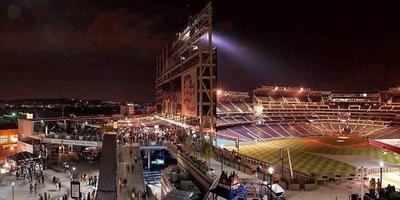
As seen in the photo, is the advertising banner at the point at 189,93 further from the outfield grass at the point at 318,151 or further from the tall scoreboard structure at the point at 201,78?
the outfield grass at the point at 318,151

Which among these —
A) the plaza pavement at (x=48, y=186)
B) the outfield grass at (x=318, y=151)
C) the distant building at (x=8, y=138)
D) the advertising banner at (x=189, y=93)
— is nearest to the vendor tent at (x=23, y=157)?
the plaza pavement at (x=48, y=186)

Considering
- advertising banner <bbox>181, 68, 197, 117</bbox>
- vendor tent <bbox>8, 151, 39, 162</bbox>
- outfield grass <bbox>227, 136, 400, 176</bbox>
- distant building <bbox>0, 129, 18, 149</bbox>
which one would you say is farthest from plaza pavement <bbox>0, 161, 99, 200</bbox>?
distant building <bbox>0, 129, 18, 149</bbox>

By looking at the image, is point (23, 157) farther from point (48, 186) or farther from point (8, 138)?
point (8, 138)

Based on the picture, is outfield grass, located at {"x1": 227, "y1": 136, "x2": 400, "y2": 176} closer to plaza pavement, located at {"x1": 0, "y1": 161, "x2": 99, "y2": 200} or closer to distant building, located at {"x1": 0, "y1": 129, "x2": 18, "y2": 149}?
plaza pavement, located at {"x1": 0, "y1": 161, "x2": 99, "y2": 200}

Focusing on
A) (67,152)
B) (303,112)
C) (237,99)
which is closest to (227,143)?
(67,152)

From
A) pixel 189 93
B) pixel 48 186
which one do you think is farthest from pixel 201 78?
pixel 48 186

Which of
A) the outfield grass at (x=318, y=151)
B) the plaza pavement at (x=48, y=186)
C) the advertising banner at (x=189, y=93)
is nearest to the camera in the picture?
the plaza pavement at (x=48, y=186)

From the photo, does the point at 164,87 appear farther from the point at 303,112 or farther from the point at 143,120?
the point at 303,112
